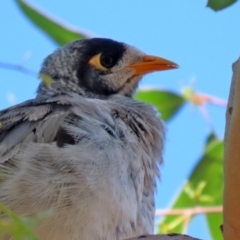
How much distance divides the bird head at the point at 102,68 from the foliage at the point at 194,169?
8.5 inches

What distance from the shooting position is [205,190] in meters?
3.63

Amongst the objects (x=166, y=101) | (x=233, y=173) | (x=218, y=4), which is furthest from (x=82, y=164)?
(x=166, y=101)

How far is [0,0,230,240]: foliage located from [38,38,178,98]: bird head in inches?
8.5

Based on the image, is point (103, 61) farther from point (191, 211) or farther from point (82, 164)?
point (82, 164)

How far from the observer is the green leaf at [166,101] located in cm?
378

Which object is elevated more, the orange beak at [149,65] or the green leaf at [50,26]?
the green leaf at [50,26]

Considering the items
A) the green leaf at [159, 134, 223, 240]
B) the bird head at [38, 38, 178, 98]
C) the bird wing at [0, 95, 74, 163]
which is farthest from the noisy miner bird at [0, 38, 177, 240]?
the green leaf at [159, 134, 223, 240]

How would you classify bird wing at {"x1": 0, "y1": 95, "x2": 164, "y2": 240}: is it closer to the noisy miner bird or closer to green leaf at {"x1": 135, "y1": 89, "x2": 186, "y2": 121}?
the noisy miner bird

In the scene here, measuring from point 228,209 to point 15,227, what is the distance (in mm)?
575

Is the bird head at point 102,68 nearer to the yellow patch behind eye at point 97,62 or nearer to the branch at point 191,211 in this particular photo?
the yellow patch behind eye at point 97,62

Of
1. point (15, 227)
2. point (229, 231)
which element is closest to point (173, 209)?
point (229, 231)

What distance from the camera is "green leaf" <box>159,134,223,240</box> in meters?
3.25

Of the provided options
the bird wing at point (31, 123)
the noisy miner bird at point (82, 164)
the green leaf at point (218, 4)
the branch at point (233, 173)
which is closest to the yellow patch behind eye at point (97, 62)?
the noisy miner bird at point (82, 164)

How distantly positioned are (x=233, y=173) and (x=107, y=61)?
2220 millimetres
